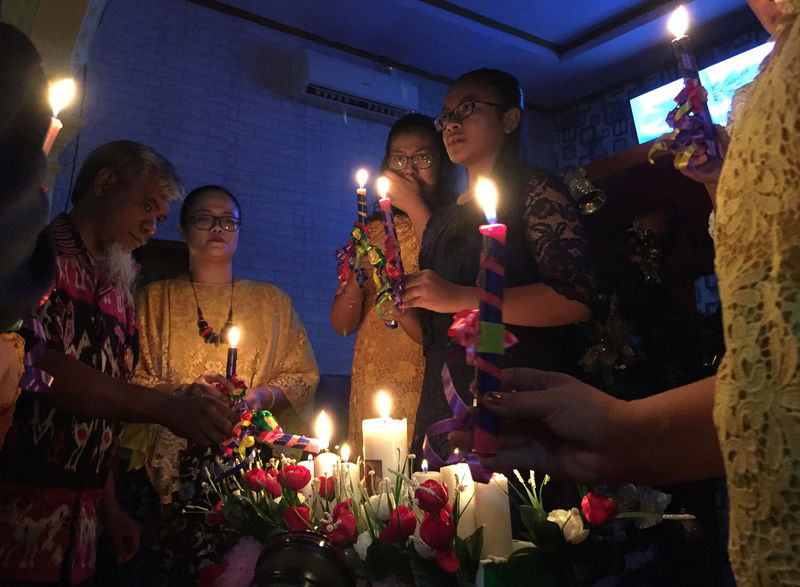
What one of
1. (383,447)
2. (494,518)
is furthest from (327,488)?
(494,518)

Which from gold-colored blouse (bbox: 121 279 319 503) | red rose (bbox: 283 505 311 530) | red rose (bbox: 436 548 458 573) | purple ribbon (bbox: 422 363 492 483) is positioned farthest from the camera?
gold-colored blouse (bbox: 121 279 319 503)

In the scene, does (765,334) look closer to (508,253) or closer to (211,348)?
(508,253)

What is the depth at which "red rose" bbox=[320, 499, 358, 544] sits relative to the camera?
3.68 feet

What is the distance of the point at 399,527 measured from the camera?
3.54 feet

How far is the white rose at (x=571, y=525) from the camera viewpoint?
106 centimetres

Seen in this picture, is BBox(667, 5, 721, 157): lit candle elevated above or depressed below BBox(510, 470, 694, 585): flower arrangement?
above

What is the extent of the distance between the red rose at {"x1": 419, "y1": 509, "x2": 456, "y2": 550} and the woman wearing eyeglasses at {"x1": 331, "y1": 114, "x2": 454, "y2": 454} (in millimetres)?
1137

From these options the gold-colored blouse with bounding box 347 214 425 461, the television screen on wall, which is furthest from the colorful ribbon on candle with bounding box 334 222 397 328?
the television screen on wall

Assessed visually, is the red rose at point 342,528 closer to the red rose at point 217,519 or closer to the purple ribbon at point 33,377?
the red rose at point 217,519

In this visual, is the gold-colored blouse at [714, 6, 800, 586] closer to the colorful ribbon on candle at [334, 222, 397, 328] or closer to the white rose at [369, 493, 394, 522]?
the white rose at [369, 493, 394, 522]

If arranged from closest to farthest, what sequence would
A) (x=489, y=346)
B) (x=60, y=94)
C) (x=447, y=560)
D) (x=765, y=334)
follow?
(x=765, y=334) → (x=489, y=346) → (x=447, y=560) → (x=60, y=94)

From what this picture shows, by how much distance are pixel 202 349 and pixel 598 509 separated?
1.94 meters

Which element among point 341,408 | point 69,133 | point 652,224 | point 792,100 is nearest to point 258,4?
point 69,133

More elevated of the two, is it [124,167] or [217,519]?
[124,167]
